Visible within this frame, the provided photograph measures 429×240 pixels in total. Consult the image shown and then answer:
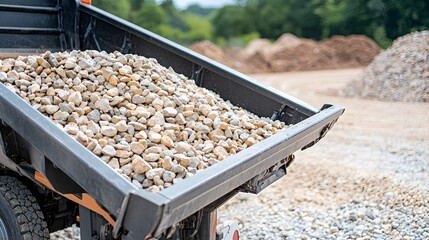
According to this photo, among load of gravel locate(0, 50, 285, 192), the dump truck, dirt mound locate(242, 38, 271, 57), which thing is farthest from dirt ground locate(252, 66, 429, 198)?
dirt mound locate(242, 38, 271, 57)

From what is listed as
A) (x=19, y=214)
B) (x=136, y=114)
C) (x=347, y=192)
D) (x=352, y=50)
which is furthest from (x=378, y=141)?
(x=352, y=50)

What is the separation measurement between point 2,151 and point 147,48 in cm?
159

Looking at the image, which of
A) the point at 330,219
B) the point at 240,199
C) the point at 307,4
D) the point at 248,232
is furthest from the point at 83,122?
the point at 307,4

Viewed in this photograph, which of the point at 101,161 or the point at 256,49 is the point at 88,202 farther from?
the point at 256,49

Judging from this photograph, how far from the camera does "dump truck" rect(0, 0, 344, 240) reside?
6.57 feet

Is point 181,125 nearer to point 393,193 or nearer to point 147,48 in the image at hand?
point 147,48

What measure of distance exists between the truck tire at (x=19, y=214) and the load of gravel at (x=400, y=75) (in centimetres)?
1068

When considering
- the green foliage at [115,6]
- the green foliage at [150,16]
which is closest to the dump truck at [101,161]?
the green foliage at [115,6]

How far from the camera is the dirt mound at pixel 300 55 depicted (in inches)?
858

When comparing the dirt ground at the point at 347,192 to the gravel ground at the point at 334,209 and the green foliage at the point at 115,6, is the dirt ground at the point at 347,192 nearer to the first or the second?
the gravel ground at the point at 334,209

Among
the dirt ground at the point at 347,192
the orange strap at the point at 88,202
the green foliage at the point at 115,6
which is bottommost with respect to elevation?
the green foliage at the point at 115,6

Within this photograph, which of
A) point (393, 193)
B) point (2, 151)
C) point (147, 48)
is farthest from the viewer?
point (393, 193)

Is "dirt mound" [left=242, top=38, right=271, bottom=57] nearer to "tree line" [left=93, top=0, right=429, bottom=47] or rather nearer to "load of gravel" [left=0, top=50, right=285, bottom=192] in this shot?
"tree line" [left=93, top=0, right=429, bottom=47]

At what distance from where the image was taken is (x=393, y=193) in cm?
483
